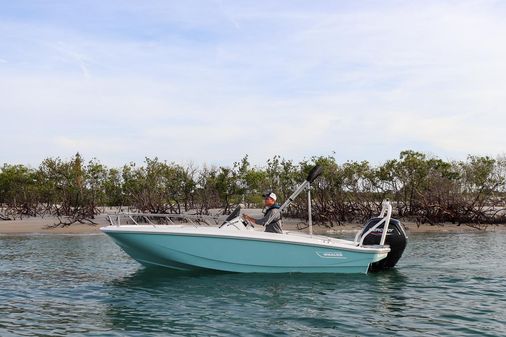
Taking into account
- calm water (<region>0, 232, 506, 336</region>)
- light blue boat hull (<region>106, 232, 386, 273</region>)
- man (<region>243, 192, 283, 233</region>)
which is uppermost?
man (<region>243, 192, 283, 233</region>)

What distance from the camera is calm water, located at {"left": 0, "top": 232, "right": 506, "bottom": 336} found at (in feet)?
27.7

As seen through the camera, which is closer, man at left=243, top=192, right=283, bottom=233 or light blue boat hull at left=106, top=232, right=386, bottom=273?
light blue boat hull at left=106, top=232, right=386, bottom=273

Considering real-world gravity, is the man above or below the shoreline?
above

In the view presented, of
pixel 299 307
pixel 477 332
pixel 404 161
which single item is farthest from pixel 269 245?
pixel 404 161

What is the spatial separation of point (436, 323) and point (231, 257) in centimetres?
518

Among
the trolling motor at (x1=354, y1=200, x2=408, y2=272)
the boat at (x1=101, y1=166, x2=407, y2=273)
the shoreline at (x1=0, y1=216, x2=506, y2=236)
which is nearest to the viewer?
the boat at (x1=101, y1=166, x2=407, y2=273)

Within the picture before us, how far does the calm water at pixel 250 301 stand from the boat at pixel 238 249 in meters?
0.27

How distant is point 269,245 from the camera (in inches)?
494

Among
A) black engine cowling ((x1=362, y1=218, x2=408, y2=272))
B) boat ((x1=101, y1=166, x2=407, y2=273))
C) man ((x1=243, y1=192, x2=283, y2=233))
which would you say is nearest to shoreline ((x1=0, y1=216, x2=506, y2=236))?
black engine cowling ((x1=362, y1=218, x2=408, y2=272))

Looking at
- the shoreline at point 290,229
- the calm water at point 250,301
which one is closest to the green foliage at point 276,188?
the shoreline at point 290,229

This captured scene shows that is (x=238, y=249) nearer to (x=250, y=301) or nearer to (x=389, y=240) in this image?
(x=250, y=301)

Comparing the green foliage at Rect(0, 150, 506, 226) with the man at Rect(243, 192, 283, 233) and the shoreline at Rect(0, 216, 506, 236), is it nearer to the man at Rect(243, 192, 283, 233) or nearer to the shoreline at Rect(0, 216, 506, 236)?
the shoreline at Rect(0, 216, 506, 236)

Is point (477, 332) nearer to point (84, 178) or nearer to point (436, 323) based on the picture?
point (436, 323)

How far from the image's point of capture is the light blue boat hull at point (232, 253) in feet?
40.9
